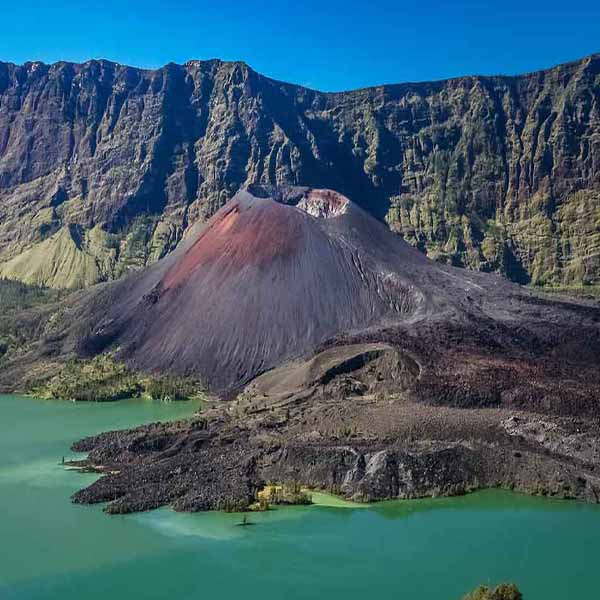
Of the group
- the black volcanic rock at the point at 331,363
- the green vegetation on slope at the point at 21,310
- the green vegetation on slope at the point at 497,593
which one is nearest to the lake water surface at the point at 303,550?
the black volcanic rock at the point at 331,363

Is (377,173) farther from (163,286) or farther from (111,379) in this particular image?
(111,379)

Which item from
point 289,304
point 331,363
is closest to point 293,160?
point 289,304

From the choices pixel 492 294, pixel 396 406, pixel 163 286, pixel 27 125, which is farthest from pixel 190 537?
pixel 27 125

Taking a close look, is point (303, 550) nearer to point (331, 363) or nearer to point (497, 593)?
point (497, 593)

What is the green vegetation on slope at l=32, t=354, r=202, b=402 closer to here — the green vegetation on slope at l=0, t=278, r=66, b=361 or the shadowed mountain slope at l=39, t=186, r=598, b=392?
the shadowed mountain slope at l=39, t=186, r=598, b=392

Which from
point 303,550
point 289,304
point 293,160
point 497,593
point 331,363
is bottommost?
point 303,550
